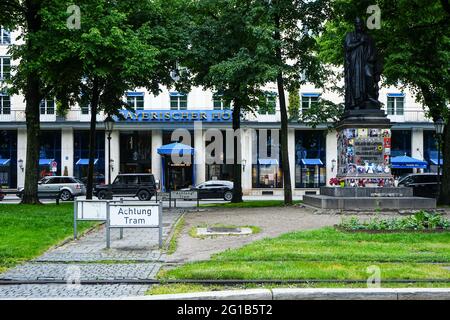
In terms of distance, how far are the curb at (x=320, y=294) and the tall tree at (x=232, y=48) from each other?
1829 centimetres

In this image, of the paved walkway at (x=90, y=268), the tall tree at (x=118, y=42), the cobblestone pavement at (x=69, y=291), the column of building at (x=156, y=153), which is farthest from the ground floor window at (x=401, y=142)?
the cobblestone pavement at (x=69, y=291)

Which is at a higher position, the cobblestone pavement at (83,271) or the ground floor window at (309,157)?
the ground floor window at (309,157)

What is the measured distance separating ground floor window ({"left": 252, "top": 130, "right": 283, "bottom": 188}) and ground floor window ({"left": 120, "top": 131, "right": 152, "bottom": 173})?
382 inches

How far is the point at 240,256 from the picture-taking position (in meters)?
10.4

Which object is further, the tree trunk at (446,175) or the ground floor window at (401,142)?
the ground floor window at (401,142)

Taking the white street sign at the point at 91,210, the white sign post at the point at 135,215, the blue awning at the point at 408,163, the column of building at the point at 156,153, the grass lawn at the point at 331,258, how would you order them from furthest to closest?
the column of building at the point at 156,153
the blue awning at the point at 408,163
the white street sign at the point at 91,210
the white sign post at the point at 135,215
the grass lawn at the point at 331,258

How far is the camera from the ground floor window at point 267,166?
53906 mm

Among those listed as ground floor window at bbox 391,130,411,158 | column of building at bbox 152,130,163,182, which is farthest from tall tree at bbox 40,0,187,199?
ground floor window at bbox 391,130,411,158

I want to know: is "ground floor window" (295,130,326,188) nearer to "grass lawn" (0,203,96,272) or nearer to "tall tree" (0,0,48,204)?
"tall tree" (0,0,48,204)

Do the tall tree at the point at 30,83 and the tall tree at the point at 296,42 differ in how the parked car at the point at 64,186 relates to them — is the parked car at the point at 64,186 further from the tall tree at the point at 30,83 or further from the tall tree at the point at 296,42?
the tall tree at the point at 296,42

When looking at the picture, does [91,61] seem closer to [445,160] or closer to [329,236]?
[329,236]

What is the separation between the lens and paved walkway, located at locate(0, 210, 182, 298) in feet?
25.2

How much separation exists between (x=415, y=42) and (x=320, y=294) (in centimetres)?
2233

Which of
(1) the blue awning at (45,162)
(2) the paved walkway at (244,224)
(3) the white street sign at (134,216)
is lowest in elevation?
(2) the paved walkway at (244,224)
